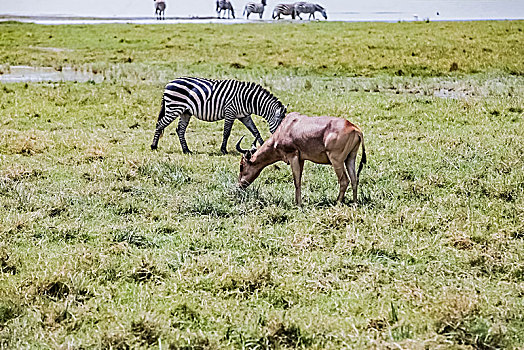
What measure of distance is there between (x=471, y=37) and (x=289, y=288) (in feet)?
86.6

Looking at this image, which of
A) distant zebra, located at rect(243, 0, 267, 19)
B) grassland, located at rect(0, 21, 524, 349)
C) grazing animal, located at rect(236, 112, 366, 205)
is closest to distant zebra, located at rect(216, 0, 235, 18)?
distant zebra, located at rect(243, 0, 267, 19)

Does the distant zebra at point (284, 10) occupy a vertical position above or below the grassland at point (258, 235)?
above

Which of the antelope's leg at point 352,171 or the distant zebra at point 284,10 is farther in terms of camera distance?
the distant zebra at point 284,10

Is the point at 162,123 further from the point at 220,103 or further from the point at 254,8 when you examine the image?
the point at 254,8

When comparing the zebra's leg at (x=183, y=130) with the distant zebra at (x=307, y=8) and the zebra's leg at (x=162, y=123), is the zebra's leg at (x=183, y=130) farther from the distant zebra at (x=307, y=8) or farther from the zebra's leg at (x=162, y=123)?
the distant zebra at (x=307, y=8)

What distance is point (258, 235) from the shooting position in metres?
7.59

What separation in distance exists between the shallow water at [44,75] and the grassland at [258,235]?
479 centimetres

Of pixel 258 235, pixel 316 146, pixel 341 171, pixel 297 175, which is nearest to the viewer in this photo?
pixel 258 235

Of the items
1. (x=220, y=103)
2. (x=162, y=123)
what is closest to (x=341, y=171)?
(x=220, y=103)

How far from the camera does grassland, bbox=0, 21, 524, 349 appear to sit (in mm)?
5445

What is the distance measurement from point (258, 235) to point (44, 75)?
59.5ft

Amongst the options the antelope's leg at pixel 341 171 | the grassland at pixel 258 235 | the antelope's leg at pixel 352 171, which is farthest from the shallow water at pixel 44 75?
Answer: the antelope's leg at pixel 341 171

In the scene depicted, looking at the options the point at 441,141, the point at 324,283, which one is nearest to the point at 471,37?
the point at 441,141

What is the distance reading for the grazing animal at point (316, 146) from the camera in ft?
27.5
